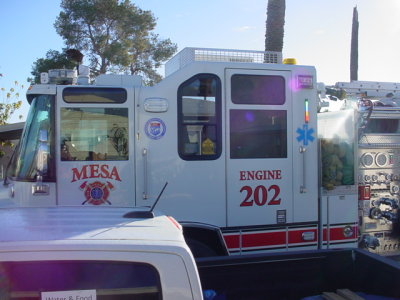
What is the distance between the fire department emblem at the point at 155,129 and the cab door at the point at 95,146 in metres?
0.17

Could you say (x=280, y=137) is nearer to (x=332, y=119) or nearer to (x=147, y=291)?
(x=332, y=119)

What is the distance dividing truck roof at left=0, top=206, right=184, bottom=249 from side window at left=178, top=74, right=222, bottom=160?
2022 millimetres

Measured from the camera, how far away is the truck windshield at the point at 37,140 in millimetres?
4387

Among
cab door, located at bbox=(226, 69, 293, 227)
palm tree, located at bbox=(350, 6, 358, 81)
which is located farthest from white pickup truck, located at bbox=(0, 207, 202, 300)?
palm tree, located at bbox=(350, 6, 358, 81)

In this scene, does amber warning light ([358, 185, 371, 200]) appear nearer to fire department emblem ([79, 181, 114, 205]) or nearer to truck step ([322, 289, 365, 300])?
truck step ([322, 289, 365, 300])

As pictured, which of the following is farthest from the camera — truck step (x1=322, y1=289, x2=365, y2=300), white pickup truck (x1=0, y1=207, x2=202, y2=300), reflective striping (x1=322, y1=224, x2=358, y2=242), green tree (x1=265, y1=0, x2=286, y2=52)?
green tree (x1=265, y1=0, x2=286, y2=52)

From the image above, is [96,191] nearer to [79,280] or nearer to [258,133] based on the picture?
[258,133]

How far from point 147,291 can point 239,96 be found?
3261 millimetres

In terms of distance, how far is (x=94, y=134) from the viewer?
4562 millimetres

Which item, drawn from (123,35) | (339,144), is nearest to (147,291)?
(339,144)

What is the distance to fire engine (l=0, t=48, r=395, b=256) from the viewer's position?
4.46 metres

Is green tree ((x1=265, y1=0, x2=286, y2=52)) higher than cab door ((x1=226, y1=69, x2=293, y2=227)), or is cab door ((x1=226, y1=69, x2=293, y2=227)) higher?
green tree ((x1=265, y1=0, x2=286, y2=52))

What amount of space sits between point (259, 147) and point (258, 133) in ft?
0.52

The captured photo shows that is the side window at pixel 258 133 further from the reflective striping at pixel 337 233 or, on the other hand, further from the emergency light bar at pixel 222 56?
the reflective striping at pixel 337 233
